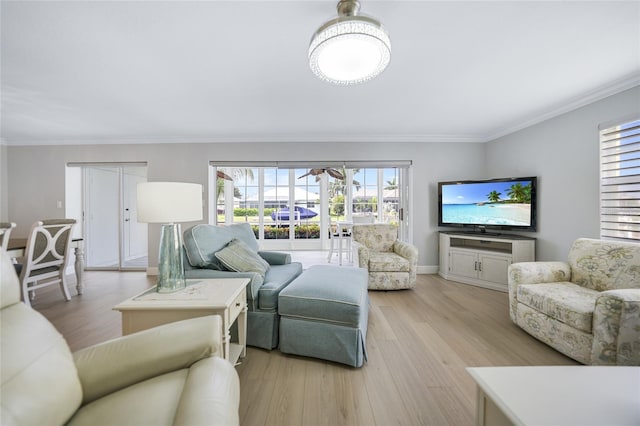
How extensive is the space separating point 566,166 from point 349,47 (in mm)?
3093

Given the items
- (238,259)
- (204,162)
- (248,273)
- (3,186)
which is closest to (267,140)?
(204,162)

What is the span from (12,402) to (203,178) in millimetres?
3748

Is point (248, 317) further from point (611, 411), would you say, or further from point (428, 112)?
point (428, 112)

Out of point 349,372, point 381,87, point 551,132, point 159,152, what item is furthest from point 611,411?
point 159,152

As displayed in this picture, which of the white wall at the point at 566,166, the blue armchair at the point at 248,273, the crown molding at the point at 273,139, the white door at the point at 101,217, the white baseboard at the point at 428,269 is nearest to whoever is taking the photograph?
the blue armchair at the point at 248,273

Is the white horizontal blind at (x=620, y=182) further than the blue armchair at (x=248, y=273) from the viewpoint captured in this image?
Yes

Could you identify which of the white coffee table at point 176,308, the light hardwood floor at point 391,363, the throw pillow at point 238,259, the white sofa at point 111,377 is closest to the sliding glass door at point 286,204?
the light hardwood floor at point 391,363

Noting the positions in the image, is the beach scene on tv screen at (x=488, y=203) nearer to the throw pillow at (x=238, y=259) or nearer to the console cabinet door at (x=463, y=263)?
the console cabinet door at (x=463, y=263)

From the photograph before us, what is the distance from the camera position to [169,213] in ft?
4.77

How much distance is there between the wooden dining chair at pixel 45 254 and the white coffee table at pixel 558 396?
12.8 feet

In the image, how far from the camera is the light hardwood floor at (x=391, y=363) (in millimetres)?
1331

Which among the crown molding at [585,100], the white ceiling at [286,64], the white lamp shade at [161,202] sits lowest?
the white lamp shade at [161,202]

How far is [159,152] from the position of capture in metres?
4.03

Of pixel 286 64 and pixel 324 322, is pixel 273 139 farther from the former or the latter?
pixel 324 322
